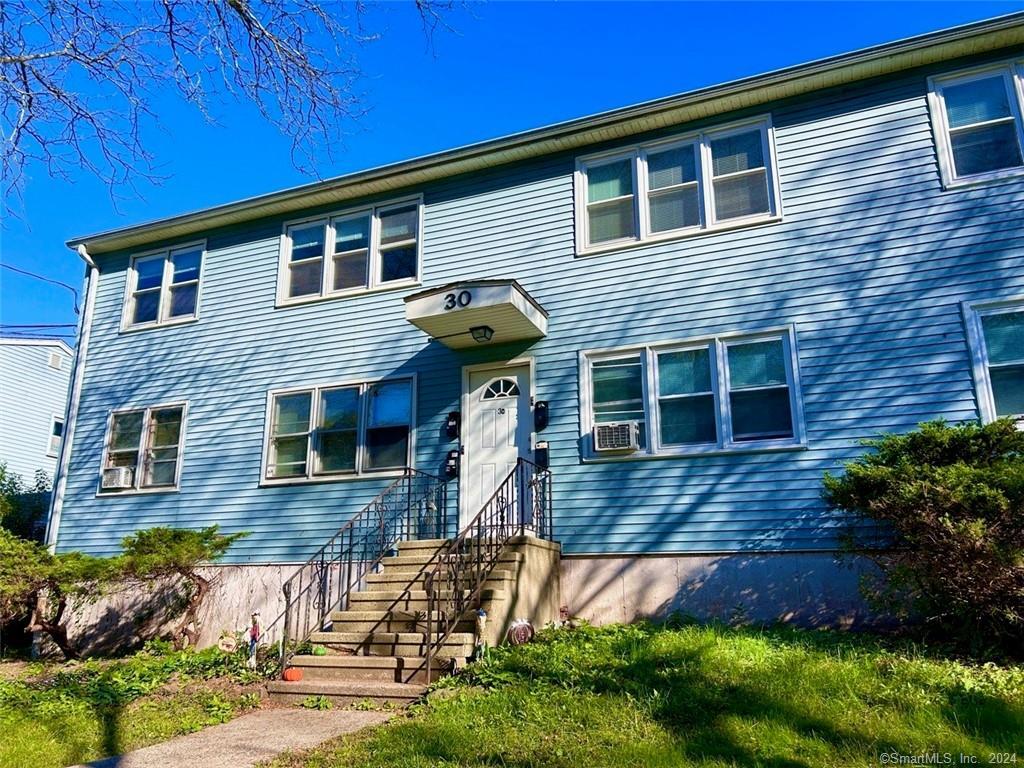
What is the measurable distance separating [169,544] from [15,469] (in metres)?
14.2

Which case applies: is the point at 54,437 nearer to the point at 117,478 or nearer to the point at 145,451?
the point at 117,478

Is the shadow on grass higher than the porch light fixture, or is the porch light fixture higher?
the porch light fixture

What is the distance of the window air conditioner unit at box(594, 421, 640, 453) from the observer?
28.2ft

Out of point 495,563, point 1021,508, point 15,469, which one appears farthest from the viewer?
point 15,469

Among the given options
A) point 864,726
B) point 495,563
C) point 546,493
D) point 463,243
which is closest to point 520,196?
point 463,243

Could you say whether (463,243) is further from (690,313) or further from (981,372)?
(981,372)

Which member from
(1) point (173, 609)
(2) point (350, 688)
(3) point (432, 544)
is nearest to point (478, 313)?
(3) point (432, 544)

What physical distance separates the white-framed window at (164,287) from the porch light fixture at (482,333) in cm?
505

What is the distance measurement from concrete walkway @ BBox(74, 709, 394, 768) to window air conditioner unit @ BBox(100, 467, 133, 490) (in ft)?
21.3

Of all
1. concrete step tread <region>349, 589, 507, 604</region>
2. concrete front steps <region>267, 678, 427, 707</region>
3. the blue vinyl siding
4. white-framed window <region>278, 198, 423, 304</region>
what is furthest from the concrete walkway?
white-framed window <region>278, 198, 423, 304</region>

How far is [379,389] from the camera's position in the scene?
1032 centimetres

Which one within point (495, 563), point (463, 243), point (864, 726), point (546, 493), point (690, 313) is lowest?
point (864, 726)

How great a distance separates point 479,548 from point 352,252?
5.53 metres

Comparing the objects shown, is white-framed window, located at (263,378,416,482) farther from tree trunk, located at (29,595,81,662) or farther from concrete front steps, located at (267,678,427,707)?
concrete front steps, located at (267,678,427,707)
